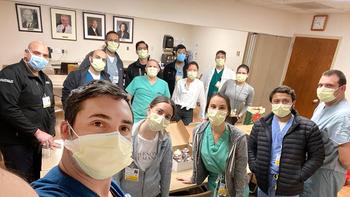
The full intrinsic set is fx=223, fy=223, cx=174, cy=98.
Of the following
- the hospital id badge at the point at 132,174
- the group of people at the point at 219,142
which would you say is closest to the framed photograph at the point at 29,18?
the group of people at the point at 219,142

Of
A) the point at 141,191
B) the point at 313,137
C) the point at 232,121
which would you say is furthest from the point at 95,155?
the point at 232,121

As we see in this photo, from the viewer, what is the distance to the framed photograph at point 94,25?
17.3ft

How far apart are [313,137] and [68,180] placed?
5.88 ft

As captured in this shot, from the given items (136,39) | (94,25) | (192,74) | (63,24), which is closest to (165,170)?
(192,74)

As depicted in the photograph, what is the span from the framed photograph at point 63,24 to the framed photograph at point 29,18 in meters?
0.29

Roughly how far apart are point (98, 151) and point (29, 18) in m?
5.38

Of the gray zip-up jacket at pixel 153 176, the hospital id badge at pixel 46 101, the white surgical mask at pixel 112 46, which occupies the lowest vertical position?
the gray zip-up jacket at pixel 153 176

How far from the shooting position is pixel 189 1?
11.7 feet

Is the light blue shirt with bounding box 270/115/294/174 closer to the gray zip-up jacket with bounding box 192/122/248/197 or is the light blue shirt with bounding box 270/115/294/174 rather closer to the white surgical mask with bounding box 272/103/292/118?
the white surgical mask with bounding box 272/103/292/118

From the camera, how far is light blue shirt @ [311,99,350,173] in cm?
182

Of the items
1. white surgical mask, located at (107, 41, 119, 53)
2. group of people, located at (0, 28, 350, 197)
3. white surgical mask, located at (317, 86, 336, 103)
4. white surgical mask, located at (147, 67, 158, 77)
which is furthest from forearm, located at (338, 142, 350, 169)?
white surgical mask, located at (107, 41, 119, 53)

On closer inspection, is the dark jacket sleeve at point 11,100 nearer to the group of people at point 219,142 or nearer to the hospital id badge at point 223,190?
the group of people at point 219,142

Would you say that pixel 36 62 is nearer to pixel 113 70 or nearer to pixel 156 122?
pixel 113 70

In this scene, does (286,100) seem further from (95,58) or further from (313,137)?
(95,58)
